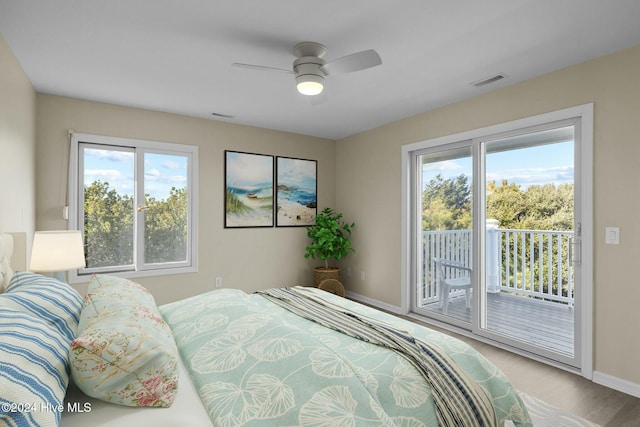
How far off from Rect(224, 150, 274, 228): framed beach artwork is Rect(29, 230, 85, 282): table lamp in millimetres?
1969

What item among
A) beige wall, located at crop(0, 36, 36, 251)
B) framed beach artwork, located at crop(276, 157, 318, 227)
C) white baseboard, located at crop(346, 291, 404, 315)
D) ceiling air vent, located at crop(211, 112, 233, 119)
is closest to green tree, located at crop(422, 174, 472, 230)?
white baseboard, located at crop(346, 291, 404, 315)

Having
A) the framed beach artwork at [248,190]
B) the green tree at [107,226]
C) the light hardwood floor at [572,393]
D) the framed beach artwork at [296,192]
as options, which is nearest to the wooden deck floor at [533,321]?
the light hardwood floor at [572,393]

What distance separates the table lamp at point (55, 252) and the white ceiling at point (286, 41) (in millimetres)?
1370

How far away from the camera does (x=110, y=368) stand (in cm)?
108

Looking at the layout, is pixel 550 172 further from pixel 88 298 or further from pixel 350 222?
pixel 88 298

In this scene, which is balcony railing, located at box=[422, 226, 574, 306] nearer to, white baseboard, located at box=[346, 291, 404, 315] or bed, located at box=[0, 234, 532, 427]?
white baseboard, located at box=[346, 291, 404, 315]

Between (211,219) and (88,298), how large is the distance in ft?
9.19

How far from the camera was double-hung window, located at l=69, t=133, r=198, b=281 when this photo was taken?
357 centimetres

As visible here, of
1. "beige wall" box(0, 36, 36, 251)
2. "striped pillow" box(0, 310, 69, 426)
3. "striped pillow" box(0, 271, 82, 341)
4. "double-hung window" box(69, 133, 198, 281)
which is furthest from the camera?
"double-hung window" box(69, 133, 198, 281)

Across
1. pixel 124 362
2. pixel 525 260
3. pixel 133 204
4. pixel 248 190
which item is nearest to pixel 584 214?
pixel 525 260

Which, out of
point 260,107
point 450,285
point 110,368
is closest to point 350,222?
point 450,285

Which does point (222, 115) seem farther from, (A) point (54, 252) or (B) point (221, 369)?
(B) point (221, 369)

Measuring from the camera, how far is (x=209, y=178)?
167 inches

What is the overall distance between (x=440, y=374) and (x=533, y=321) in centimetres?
A: 243
